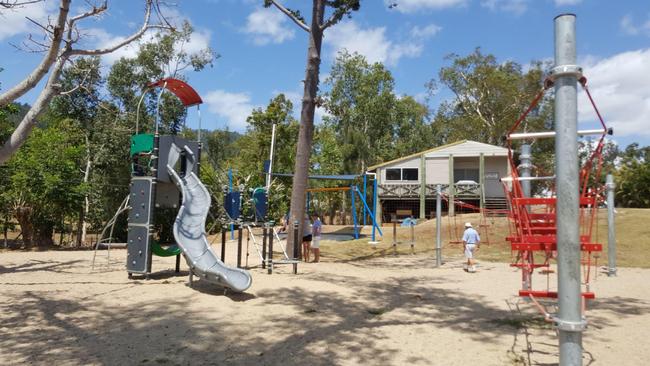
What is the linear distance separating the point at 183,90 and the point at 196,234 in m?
3.83

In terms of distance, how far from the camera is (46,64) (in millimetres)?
7809

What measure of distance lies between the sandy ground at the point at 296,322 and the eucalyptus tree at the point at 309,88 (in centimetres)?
364

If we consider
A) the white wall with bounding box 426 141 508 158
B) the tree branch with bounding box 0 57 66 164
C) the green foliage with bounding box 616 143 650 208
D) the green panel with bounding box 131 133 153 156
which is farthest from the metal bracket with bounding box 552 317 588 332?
the green foliage with bounding box 616 143 650 208

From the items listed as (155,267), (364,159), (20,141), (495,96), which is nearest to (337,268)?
(155,267)

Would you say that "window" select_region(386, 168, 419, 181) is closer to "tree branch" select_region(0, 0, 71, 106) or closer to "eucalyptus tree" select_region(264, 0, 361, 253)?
"eucalyptus tree" select_region(264, 0, 361, 253)

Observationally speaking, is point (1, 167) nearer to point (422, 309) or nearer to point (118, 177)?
point (118, 177)

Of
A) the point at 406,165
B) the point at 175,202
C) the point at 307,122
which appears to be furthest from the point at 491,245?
the point at 406,165

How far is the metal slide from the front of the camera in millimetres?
7582

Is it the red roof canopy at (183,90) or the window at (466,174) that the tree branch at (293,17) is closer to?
the red roof canopy at (183,90)

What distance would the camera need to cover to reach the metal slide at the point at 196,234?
758 centimetres

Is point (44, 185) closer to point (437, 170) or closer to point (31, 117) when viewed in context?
point (31, 117)

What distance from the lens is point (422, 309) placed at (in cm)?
729

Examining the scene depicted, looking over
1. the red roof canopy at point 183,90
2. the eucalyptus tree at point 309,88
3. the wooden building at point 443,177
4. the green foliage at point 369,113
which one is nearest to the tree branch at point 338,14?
the eucalyptus tree at point 309,88

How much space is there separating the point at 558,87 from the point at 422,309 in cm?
547
